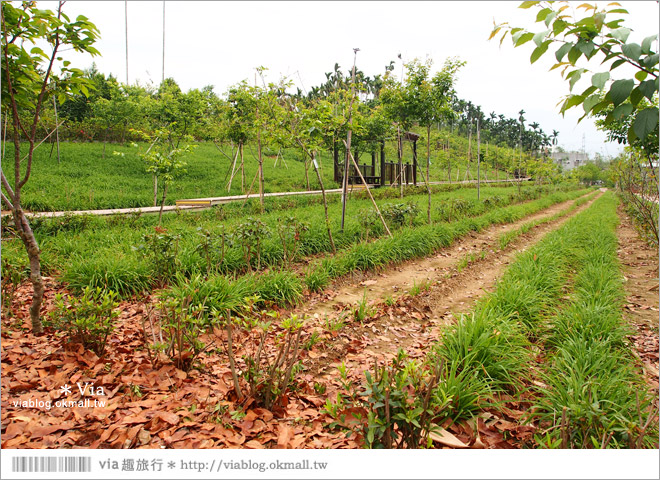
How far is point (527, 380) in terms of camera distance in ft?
7.95

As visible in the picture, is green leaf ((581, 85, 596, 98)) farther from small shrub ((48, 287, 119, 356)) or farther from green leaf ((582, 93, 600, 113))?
small shrub ((48, 287, 119, 356))

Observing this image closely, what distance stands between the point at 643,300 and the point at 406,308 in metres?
2.63

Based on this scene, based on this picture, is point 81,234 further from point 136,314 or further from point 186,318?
point 186,318

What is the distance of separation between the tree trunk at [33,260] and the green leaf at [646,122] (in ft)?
10.8

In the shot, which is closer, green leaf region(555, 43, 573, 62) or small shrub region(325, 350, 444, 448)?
green leaf region(555, 43, 573, 62)

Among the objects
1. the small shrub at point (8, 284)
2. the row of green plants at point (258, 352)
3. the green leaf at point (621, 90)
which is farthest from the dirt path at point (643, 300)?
the small shrub at point (8, 284)

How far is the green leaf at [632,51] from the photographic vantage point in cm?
120

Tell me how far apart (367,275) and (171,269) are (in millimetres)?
2474

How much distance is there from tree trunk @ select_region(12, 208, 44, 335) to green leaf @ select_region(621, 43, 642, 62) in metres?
3.27

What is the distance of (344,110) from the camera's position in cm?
634

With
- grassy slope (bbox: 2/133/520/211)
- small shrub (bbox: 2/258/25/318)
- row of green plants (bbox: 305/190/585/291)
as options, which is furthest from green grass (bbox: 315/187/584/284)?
grassy slope (bbox: 2/133/520/211)

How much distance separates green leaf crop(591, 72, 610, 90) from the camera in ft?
3.97

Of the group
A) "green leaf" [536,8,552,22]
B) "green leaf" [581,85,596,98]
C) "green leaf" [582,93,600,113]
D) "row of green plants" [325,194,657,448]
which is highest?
"green leaf" [536,8,552,22]

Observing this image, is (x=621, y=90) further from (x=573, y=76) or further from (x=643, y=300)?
(x=643, y=300)
